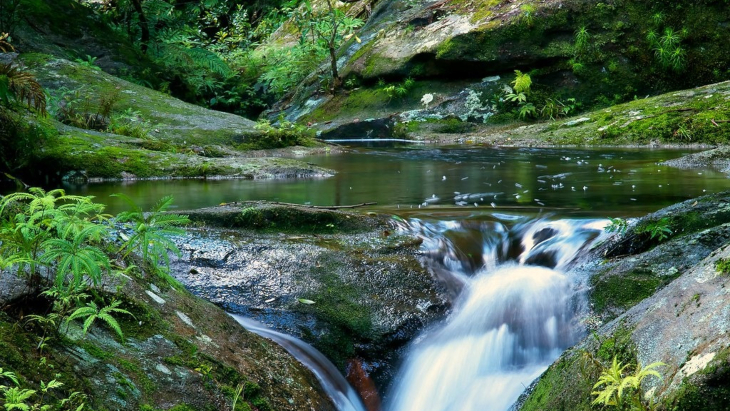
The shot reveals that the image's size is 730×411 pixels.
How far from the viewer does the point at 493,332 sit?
4.17 meters

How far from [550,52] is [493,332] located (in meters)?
12.7

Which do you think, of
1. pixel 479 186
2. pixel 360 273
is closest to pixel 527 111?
pixel 479 186

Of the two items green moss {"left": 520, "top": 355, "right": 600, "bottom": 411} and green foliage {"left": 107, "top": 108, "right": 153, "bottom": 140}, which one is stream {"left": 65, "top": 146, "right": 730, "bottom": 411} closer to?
green moss {"left": 520, "top": 355, "right": 600, "bottom": 411}

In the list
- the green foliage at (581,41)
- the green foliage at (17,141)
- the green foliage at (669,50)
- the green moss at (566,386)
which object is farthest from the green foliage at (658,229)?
the green foliage at (581,41)

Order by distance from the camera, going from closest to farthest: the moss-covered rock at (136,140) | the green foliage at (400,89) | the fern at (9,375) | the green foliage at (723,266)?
the fern at (9,375), the green foliage at (723,266), the moss-covered rock at (136,140), the green foliage at (400,89)

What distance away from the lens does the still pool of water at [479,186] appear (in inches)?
260

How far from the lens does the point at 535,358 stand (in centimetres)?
391

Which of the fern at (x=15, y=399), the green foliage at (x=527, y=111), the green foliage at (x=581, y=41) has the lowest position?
the fern at (x=15, y=399)

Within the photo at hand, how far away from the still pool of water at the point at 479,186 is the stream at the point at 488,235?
0.02 meters

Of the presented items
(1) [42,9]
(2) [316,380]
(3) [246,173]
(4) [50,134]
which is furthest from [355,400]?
(1) [42,9]

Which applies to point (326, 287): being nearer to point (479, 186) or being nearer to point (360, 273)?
point (360, 273)

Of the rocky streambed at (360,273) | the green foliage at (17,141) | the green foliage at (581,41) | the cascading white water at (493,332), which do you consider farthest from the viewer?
the green foliage at (581,41)

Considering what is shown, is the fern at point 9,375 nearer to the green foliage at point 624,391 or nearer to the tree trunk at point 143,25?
the green foliage at point 624,391

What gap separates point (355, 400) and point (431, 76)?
45.9ft
